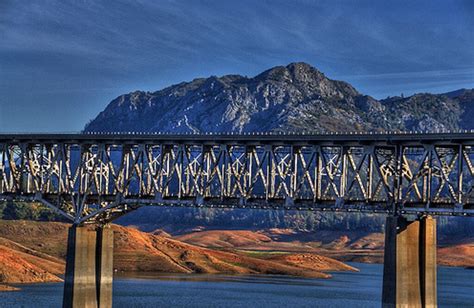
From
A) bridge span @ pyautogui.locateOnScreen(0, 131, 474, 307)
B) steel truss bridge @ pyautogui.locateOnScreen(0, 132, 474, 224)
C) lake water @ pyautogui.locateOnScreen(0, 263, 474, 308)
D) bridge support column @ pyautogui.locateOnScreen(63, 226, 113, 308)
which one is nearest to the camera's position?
bridge span @ pyautogui.locateOnScreen(0, 131, 474, 307)

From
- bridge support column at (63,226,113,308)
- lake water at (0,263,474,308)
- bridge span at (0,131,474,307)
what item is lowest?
lake water at (0,263,474,308)

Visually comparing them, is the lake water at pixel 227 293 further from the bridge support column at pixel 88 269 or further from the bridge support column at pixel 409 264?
the bridge support column at pixel 409 264

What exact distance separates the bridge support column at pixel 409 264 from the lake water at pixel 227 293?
155 feet

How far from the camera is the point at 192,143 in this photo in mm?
106500

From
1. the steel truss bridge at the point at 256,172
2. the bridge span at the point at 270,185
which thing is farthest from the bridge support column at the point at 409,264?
the steel truss bridge at the point at 256,172

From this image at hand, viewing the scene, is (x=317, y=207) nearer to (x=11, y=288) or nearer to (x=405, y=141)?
(x=405, y=141)

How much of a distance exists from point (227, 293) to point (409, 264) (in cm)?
7117

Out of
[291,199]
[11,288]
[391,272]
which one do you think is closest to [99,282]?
[291,199]

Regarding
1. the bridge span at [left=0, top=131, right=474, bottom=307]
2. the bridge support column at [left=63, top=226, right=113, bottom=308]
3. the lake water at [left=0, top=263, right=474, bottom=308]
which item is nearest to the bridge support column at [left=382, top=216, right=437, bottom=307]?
the bridge span at [left=0, top=131, right=474, bottom=307]

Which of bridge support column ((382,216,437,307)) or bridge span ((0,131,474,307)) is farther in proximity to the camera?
bridge span ((0,131,474,307))

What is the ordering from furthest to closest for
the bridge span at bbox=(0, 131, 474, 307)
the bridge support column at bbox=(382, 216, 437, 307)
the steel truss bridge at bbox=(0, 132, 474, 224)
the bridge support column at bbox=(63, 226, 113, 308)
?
the bridge support column at bbox=(63, 226, 113, 308) < the steel truss bridge at bbox=(0, 132, 474, 224) < the bridge span at bbox=(0, 131, 474, 307) < the bridge support column at bbox=(382, 216, 437, 307)

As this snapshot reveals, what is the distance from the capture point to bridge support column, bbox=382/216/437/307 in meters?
85.4

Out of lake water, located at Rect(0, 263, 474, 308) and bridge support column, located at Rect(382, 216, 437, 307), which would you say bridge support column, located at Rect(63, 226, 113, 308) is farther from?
bridge support column, located at Rect(382, 216, 437, 307)

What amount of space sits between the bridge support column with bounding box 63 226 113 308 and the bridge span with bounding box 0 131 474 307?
0.37 feet
